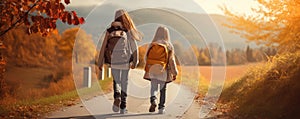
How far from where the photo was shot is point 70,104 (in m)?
7.22

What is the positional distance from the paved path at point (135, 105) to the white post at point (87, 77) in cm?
52

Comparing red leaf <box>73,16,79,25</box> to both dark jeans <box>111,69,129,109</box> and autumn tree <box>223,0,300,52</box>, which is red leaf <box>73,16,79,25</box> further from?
autumn tree <box>223,0,300,52</box>

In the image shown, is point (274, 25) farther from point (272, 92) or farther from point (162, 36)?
point (162, 36)

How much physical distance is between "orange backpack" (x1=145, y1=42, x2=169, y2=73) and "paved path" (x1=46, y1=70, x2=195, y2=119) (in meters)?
0.55

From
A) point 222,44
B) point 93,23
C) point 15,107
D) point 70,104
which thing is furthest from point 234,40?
point 15,107

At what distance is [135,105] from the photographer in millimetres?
6887

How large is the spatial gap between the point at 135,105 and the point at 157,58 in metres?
1.18

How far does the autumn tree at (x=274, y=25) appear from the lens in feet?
23.4

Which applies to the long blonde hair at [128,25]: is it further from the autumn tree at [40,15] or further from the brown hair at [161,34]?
the autumn tree at [40,15]

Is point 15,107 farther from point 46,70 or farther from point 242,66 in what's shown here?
point 242,66

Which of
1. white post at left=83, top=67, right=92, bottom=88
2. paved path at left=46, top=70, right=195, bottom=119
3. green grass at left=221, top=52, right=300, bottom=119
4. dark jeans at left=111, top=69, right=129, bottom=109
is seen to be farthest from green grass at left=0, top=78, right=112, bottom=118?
green grass at left=221, top=52, right=300, bottom=119

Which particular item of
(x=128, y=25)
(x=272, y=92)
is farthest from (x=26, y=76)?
(x=272, y=92)

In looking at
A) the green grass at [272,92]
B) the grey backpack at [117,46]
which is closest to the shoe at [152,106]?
the grey backpack at [117,46]

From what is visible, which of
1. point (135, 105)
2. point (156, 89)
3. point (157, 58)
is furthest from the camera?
point (135, 105)
